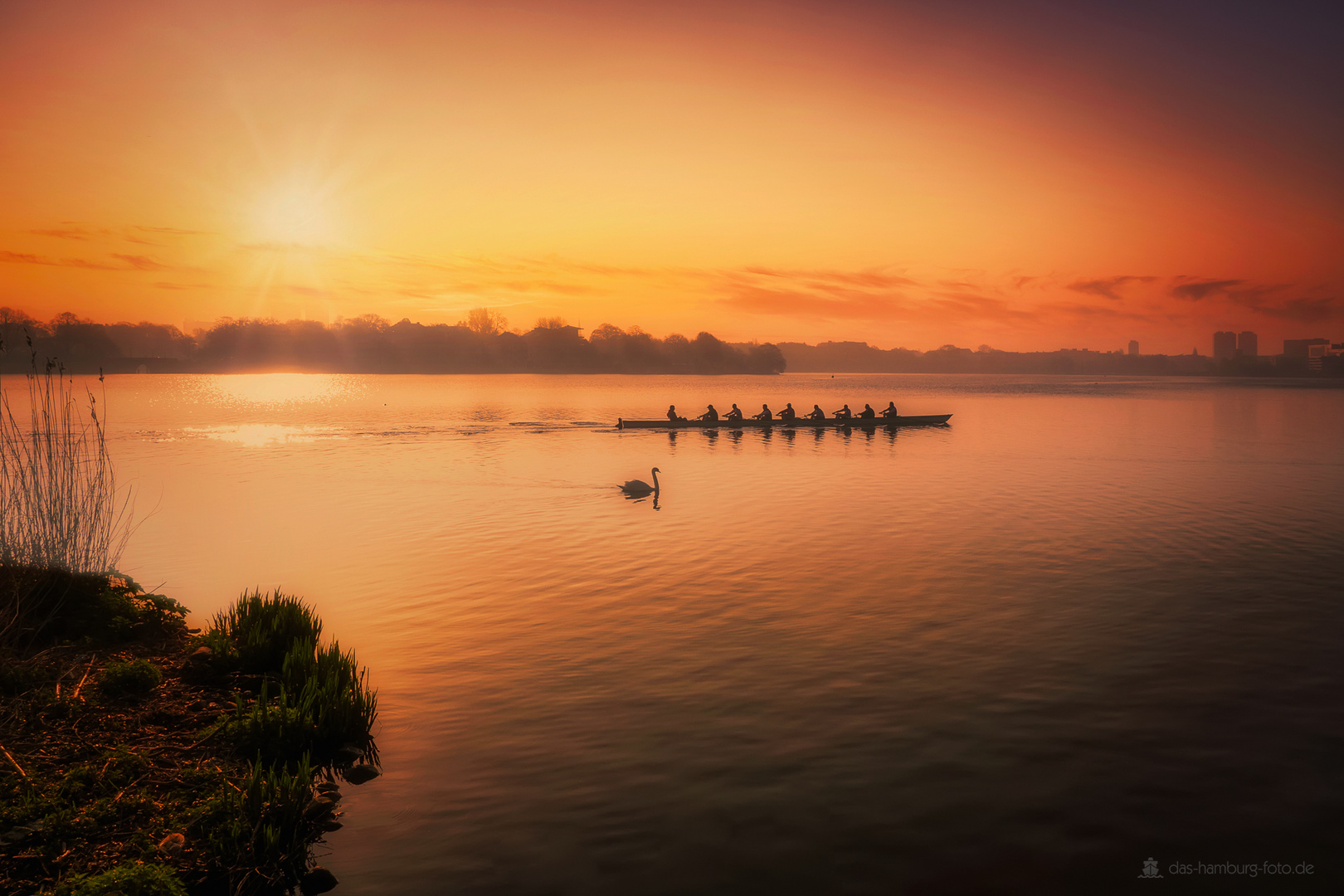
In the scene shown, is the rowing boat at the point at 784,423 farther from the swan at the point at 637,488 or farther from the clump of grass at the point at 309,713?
the clump of grass at the point at 309,713

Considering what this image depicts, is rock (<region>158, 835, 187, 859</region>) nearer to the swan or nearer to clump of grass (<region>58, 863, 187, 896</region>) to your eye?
clump of grass (<region>58, 863, 187, 896</region>)

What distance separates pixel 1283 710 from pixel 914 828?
7.55 metres

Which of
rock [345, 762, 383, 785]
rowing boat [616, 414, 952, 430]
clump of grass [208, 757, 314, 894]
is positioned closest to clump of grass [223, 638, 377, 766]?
rock [345, 762, 383, 785]

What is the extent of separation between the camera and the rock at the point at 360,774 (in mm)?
9922

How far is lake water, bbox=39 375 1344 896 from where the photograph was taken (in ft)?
28.0

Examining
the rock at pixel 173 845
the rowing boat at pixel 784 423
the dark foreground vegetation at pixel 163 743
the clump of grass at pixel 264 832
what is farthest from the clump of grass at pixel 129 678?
the rowing boat at pixel 784 423

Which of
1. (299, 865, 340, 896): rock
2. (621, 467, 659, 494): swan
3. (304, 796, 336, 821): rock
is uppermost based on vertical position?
(621, 467, 659, 494): swan

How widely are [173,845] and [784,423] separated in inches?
2338

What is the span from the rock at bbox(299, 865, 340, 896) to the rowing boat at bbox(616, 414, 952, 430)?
55550mm

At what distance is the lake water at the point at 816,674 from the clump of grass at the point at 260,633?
57.5 inches

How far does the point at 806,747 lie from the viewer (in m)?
10.7

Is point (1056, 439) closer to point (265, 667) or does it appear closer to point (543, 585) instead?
point (543, 585)

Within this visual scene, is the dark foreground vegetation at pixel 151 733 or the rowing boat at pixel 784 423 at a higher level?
the rowing boat at pixel 784 423

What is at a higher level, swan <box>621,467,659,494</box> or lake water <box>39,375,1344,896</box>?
swan <box>621,467,659,494</box>
